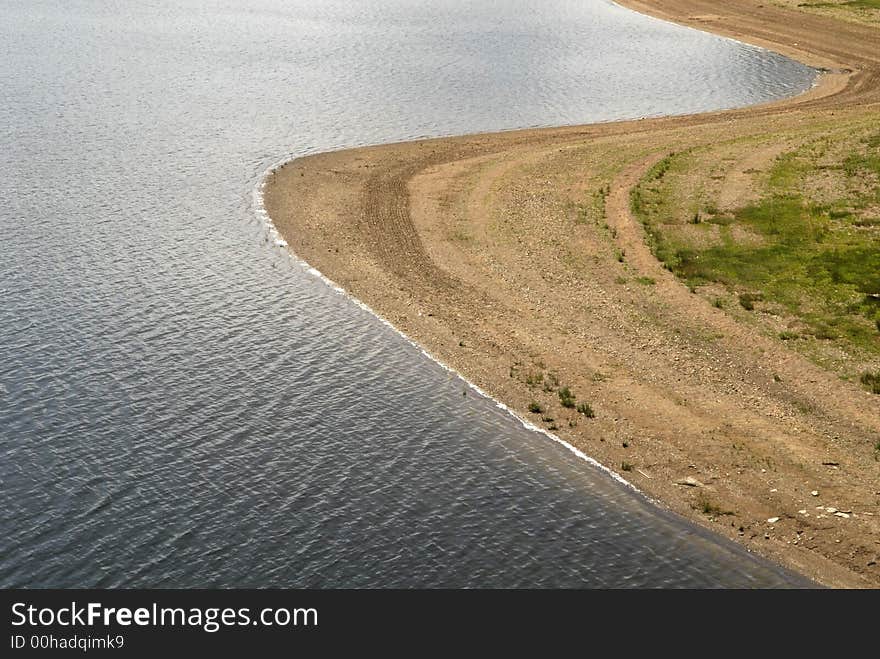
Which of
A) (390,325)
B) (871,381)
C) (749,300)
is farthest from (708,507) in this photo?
(390,325)

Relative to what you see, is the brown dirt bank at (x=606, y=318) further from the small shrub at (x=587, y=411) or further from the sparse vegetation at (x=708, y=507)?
the small shrub at (x=587, y=411)

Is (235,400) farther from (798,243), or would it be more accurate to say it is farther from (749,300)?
(798,243)

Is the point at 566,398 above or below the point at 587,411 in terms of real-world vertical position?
above

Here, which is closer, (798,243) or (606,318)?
(606,318)

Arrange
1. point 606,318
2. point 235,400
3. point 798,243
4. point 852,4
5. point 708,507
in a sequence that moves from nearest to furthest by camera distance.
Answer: point 708,507 → point 235,400 → point 606,318 → point 798,243 → point 852,4

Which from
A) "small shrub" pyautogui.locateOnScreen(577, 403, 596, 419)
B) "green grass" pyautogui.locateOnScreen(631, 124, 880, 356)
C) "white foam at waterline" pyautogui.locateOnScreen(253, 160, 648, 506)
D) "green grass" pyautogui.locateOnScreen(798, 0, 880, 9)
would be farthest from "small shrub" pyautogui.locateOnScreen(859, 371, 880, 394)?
"green grass" pyautogui.locateOnScreen(798, 0, 880, 9)

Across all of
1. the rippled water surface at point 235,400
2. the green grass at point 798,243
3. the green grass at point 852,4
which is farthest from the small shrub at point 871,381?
the green grass at point 852,4
